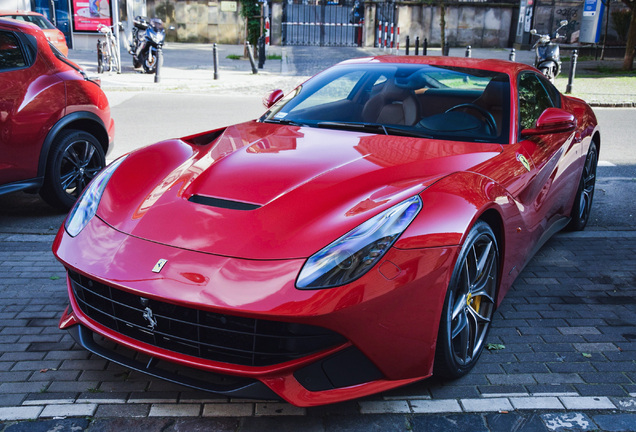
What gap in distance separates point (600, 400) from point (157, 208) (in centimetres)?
226

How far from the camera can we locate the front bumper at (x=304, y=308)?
258 centimetres

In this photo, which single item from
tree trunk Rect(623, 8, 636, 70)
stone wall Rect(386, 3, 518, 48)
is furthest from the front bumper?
stone wall Rect(386, 3, 518, 48)

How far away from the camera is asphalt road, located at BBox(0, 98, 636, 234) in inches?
237

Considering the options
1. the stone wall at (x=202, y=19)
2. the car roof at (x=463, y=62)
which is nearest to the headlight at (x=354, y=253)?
the car roof at (x=463, y=62)

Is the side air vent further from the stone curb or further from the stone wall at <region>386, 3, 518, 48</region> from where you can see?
the stone wall at <region>386, 3, 518, 48</region>

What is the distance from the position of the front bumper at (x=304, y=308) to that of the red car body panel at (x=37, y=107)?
2947 millimetres

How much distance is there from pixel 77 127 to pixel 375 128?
10.8ft

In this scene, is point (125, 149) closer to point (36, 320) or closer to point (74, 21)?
point (36, 320)

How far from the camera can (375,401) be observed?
9.88 ft

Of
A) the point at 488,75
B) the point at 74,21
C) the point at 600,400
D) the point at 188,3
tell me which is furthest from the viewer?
the point at 188,3

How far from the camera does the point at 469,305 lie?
127 inches

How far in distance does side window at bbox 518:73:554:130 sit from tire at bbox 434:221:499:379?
44.1 inches

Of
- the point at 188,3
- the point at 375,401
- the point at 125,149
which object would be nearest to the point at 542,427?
the point at 375,401

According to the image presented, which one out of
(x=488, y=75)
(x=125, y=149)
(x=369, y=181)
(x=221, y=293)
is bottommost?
(x=125, y=149)
